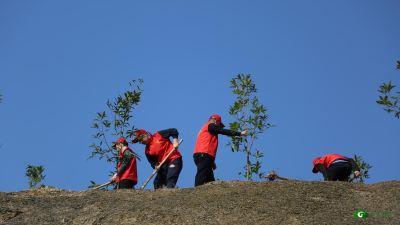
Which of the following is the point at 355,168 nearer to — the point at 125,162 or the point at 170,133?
the point at 170,133

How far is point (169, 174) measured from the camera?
1026 centimetres

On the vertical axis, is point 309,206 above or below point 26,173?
below

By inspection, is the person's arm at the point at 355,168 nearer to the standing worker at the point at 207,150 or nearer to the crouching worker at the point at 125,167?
the standing worker at the point at 207,150

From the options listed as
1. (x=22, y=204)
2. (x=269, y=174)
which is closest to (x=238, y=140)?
(x=269, y=174)

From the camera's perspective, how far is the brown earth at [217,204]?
7.20 meters

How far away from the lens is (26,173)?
10672 millimetres

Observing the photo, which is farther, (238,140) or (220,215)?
(238,140)

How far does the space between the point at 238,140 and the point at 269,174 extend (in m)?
1.03

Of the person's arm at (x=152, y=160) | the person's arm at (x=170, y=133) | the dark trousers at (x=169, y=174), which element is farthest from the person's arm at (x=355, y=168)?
the person's arm at (x=152, y=160)

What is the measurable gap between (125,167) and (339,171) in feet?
14.3

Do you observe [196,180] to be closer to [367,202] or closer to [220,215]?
[220,215]

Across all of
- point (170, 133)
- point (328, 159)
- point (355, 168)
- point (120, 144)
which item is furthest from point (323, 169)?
point (120, 144)

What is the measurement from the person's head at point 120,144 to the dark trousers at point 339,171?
4.24 meters

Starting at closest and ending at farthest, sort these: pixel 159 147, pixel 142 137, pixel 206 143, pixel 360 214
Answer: pixel 360 214 → pixel 206 143 → pixel 142 137 → pixel 159 147
